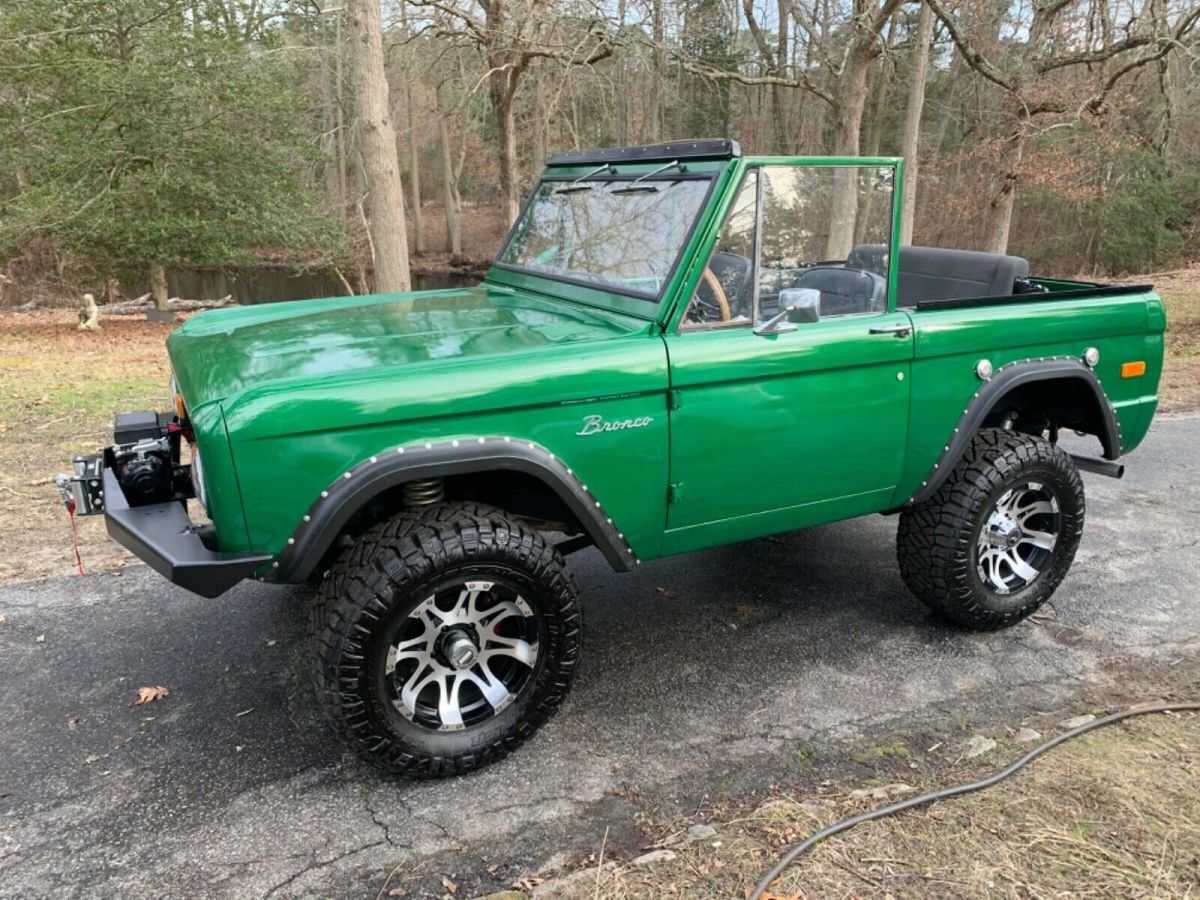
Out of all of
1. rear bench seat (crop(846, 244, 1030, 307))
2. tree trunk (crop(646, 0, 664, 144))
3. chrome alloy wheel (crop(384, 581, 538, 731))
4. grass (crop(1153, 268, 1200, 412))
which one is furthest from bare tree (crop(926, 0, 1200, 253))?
chrome alloy wheel (crop(384, 581, 538, 731))

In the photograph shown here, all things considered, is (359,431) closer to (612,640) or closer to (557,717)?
(557,717)

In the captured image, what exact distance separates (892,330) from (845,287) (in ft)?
0.86

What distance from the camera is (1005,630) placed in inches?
149

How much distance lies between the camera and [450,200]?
3092cm

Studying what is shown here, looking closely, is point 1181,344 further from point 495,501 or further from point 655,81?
point 655,81

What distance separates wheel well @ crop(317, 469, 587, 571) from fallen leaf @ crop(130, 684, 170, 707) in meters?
0.83

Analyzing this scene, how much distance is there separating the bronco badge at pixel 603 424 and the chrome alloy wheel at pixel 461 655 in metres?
0.56

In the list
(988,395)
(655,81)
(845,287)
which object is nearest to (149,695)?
(845,287)

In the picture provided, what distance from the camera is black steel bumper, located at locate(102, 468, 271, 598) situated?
8.04 ft

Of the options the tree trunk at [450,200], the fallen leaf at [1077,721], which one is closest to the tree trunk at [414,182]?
the tree trunk at [450,200]

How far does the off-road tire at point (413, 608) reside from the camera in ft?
8.54

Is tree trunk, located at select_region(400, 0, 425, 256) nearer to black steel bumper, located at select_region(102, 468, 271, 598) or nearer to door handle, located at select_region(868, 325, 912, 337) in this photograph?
door handle, located at select_region(868, 325, 912, 337)

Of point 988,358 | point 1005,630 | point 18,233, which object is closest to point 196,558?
point 988,358

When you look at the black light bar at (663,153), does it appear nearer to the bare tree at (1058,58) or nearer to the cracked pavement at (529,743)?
the cracked pavement at (529,743)
